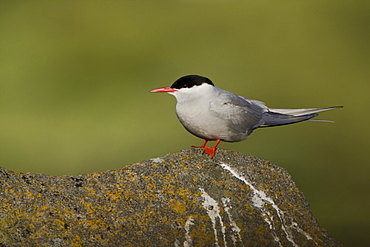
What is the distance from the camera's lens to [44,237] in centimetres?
364

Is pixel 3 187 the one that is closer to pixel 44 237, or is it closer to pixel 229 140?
pixel 44 237

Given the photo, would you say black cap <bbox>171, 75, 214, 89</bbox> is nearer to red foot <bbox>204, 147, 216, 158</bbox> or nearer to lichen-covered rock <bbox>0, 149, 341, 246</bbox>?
red foot <bbox>204, 147, 216, 158</bbox>

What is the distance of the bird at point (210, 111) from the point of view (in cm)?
548

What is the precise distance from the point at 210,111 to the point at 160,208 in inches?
68.8

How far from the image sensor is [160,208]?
4117 millimetres

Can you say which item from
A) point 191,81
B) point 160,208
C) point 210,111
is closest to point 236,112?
point 210,111

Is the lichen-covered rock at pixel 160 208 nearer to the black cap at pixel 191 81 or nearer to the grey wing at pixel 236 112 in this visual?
the grey wing at pixel 236 112

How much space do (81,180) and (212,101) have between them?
1.99 meters

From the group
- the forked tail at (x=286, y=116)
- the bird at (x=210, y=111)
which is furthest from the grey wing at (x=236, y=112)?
the forked tail at (x=286, y=116)

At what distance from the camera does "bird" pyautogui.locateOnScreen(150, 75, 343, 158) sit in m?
5.48

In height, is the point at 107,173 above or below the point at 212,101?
below

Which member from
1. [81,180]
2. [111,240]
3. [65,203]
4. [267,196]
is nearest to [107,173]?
[81,180]

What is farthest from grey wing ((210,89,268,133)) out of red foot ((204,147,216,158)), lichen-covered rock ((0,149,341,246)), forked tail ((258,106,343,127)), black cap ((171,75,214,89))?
lichen-covered rock ((0,149,341,246))

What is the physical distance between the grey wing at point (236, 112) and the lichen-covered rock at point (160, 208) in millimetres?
975
